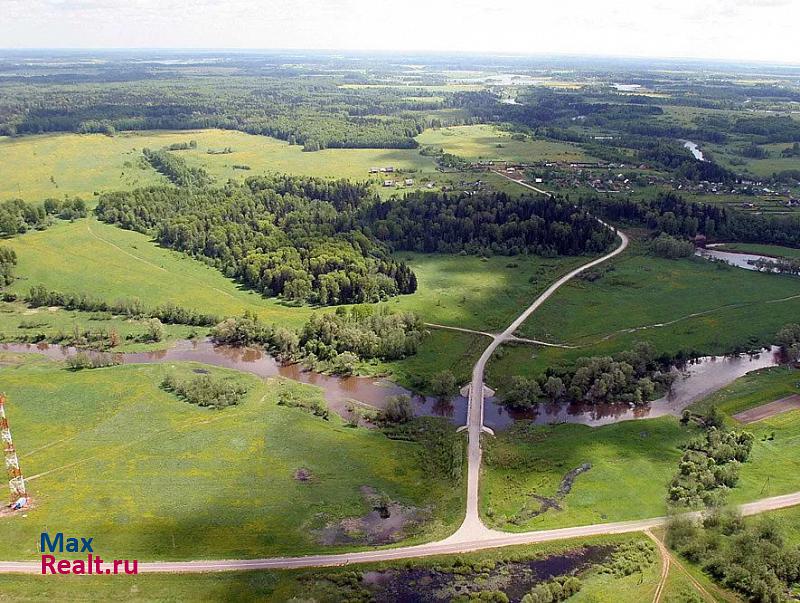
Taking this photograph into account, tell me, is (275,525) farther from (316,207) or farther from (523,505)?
(316,207)

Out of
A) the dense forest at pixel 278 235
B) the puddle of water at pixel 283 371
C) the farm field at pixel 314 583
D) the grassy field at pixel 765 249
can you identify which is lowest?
the farm field at pixel 314 583

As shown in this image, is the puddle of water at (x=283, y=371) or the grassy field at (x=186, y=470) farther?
the puddle of water at (x=283, y=371)

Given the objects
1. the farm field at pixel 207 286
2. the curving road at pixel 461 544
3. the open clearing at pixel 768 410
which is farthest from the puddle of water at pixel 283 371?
the open clearing at pixel 768 410

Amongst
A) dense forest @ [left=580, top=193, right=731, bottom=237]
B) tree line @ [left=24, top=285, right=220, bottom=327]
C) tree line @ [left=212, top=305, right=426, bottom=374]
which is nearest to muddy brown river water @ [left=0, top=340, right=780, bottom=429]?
tree line @ [left=212, top=305, right=426, bottom=374]

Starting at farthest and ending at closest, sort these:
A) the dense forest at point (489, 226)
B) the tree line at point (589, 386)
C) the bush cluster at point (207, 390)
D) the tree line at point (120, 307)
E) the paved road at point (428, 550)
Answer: the dense forest at point (489, 226), the tree line at point (120, 307), the tree line at point (589, 386), the bush cluster at point (207, 390), the paved road at point (428, 550)

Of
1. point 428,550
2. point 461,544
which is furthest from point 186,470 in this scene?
point 461,544

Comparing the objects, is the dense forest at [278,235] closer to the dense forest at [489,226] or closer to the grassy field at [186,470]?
the dense forest at [489,226]
